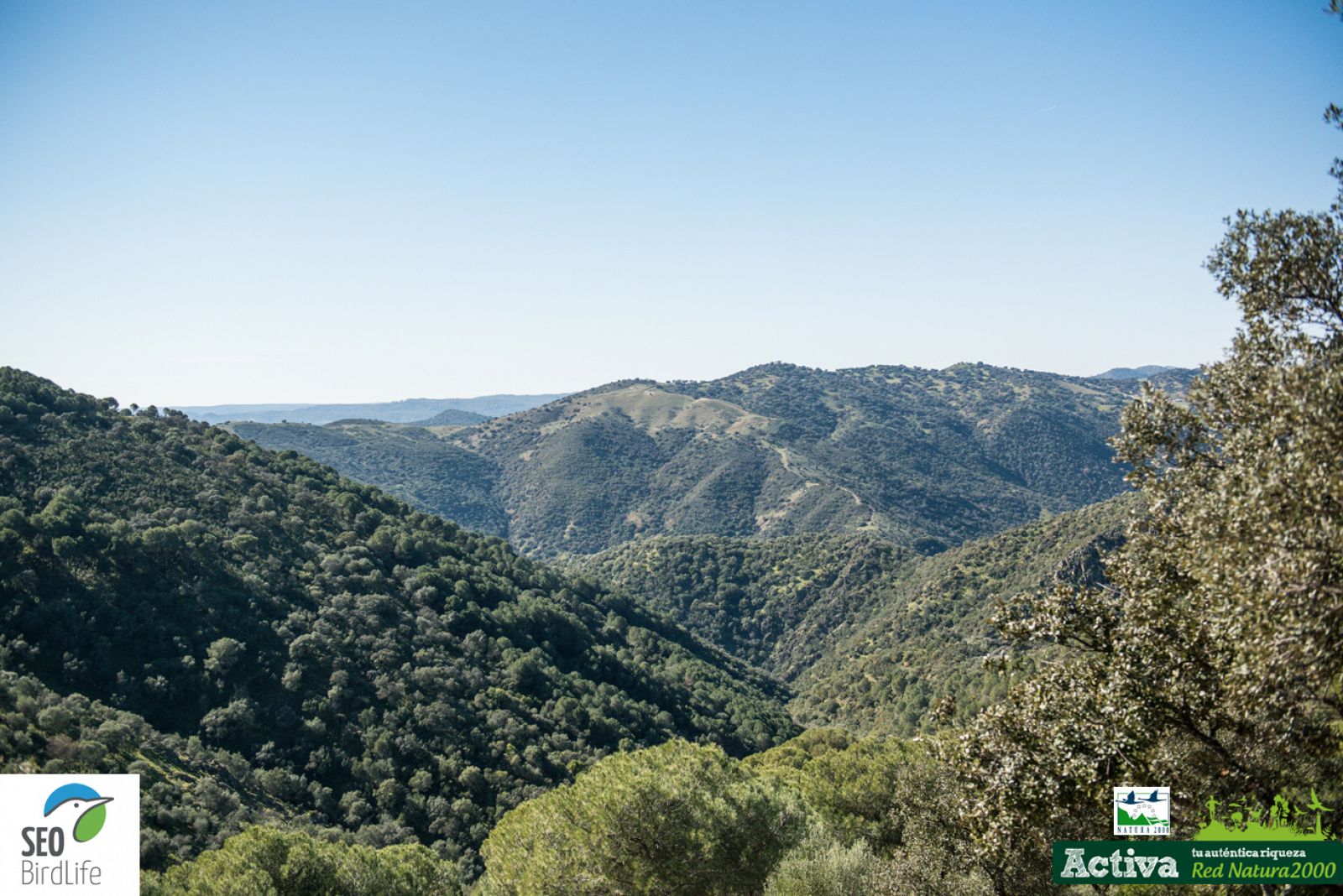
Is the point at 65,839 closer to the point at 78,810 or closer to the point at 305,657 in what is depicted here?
the point at 78,810

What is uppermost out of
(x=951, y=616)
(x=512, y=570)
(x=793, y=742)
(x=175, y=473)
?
(x=175, y=473)

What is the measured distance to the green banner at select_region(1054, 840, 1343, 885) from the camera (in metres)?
9.77

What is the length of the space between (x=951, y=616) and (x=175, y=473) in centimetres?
11070

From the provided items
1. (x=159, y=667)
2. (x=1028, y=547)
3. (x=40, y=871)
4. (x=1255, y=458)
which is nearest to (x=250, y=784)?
(x=159, y=667)

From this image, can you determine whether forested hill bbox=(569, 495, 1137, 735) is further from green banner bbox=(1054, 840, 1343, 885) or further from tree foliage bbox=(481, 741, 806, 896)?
green banner bbox=(1054, 840, 1343, 885)

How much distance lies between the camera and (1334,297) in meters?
10.6

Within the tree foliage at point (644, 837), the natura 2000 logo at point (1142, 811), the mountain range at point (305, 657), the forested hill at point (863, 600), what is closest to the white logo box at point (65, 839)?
the tree foliage at point (644, 837)

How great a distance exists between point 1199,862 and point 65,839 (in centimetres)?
2688

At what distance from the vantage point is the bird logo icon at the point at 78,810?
19.7 metres

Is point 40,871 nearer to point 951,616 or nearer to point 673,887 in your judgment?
point 673,887

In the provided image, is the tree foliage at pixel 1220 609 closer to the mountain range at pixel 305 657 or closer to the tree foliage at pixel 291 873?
the mountain range at pixel 305 657

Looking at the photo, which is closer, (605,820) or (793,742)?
(605,820)

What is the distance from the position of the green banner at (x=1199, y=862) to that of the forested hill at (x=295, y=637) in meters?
40.2

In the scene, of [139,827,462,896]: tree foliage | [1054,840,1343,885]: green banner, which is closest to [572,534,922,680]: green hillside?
[139,827,462,896]: tree foliage
